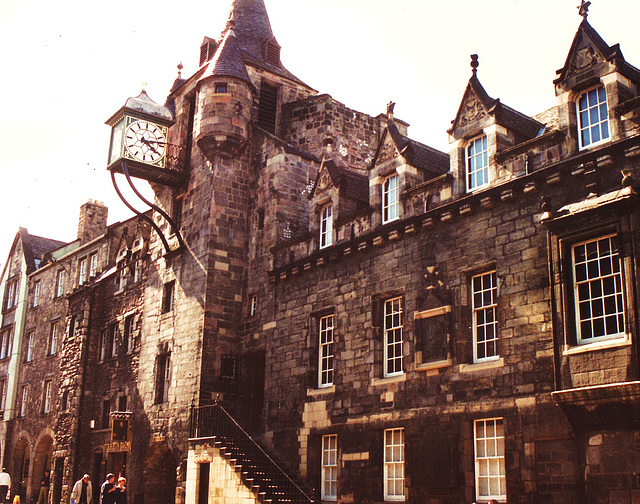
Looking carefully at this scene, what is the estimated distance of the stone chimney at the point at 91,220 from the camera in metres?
39.3

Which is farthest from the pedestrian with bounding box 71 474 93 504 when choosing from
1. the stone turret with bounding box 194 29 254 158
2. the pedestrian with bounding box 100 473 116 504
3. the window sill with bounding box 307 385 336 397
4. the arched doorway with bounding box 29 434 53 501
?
the arched doorway with bounding box 29 434 53 501

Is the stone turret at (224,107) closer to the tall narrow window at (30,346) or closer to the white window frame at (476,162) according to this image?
the white window frame at (476,162)

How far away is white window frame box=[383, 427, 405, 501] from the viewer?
669 inches

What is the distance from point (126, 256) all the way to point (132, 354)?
4263 mm

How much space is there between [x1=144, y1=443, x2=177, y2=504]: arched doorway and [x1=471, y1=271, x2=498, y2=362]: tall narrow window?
471 inches

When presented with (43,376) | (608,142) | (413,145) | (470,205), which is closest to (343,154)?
(413,145)

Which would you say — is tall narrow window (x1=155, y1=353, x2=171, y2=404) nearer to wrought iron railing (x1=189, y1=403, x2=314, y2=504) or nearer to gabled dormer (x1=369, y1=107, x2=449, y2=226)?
wrought iron railing (x1=189, y1=403, x2=314, y2=504)

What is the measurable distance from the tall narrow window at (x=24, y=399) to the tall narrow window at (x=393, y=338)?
2487cm

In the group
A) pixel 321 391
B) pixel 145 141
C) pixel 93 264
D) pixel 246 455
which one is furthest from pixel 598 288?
pixel 93 264

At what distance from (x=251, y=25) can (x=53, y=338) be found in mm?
17699

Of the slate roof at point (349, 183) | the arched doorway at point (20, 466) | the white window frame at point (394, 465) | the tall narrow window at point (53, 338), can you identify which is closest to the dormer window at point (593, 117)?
the slate roof at point (349, 183)

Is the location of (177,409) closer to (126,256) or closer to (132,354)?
(132,354)

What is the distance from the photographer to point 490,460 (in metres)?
15.2

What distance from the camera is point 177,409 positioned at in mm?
22969
